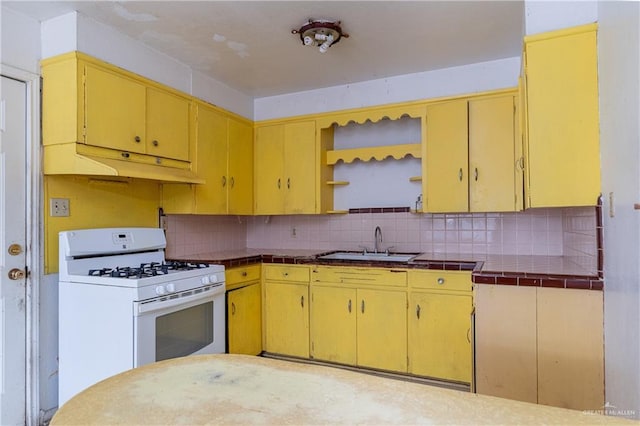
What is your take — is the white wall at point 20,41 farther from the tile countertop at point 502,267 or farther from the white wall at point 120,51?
the tile countertop at point 502,267

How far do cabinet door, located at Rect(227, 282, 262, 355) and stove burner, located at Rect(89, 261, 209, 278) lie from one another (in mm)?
420

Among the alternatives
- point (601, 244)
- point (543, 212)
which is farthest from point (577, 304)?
point (543, 212)

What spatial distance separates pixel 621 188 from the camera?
1.49 meters

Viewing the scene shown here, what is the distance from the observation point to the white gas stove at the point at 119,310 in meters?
2.06

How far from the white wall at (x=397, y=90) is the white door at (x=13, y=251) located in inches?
80.1

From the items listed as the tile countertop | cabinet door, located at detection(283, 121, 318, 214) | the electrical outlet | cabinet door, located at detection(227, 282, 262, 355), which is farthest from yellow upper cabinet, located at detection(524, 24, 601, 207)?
the electrical outlet

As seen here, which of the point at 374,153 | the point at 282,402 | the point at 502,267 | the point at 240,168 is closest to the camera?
the point at 282,402

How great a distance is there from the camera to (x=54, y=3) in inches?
82.1

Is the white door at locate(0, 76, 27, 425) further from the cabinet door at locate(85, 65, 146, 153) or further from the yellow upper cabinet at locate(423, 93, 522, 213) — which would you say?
the yellow upper cabinet at locate(423, 93, 522, 213)

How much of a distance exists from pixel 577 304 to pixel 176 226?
2.81 m

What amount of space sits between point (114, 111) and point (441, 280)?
240 cm

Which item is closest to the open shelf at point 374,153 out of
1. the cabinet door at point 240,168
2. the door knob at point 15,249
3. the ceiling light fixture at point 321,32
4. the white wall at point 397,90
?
the white wall at point 397,90

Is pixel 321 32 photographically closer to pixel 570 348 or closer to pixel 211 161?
pixel 211 161

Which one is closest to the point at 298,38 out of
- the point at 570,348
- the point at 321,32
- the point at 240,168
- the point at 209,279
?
the point at 321,32
